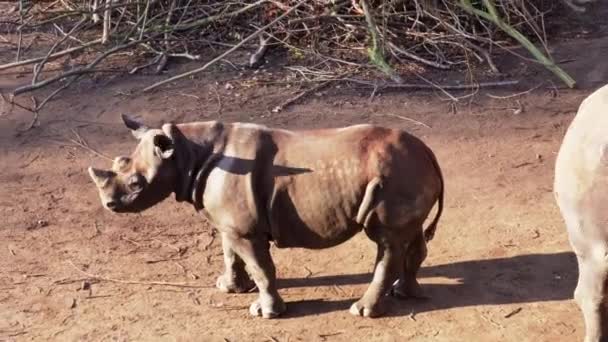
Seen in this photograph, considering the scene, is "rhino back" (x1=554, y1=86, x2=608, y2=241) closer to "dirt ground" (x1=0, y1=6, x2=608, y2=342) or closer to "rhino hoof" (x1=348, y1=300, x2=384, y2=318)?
"dirt ground" (x1=0, y1=6, x2=608, y2=342)

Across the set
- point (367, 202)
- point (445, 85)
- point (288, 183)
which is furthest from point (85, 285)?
point (445, 85)

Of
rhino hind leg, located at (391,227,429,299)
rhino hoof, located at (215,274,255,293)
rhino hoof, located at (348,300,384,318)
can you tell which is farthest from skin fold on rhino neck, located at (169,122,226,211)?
rhino hind leg, located at (391,227,429,299)

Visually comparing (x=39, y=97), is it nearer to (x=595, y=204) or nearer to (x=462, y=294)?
(x=462, y=294)

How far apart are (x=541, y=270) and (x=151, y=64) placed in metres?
4.41

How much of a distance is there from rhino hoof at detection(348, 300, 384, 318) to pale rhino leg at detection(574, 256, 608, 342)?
41.6 inches

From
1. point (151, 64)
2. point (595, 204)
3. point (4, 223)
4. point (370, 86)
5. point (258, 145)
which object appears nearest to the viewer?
point (595, 204)

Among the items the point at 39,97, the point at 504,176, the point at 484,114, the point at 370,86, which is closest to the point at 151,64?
the point at 39,97

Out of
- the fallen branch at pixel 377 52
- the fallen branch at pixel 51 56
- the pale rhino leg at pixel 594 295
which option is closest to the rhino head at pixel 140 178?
the pale rhino leg at pixel 594 295

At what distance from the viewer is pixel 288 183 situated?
13.6 ft

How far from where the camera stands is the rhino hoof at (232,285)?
468 centimetres

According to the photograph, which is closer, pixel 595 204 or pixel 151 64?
pixel 595 204

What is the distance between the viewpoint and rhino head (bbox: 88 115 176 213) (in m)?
4.18

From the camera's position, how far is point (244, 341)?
4.29m

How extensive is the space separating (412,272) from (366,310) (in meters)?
0.32
